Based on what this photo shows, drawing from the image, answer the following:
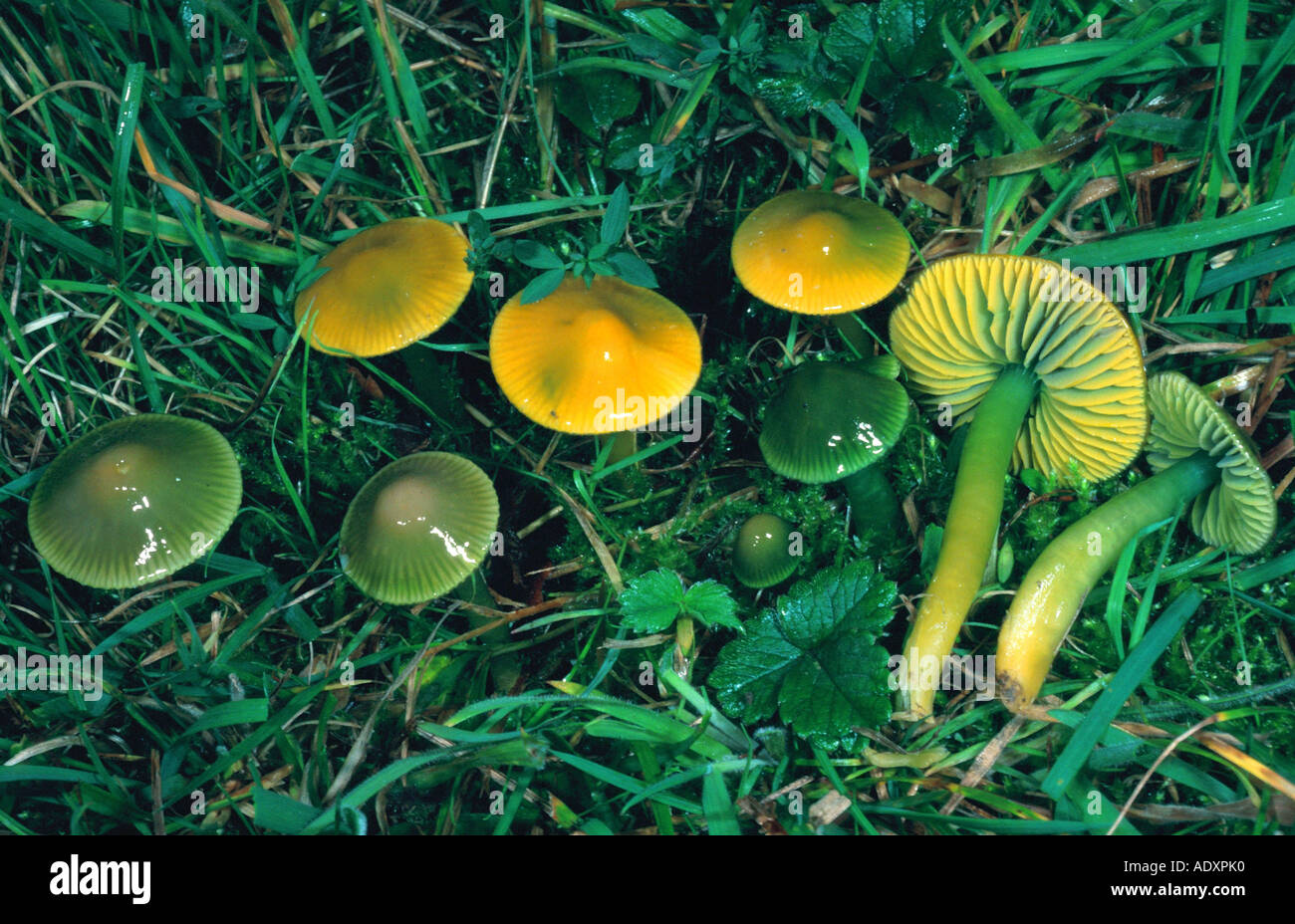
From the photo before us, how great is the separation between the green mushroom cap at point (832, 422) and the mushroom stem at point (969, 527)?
306 millimetres

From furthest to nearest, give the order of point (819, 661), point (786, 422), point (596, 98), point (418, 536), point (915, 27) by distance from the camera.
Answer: point (596, 98)
point (915, 27)
point (786, 422)
point (819, 661)
point (418, 536)

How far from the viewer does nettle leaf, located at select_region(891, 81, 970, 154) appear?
8.33 ft

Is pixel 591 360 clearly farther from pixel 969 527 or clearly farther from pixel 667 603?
pixel 969 527

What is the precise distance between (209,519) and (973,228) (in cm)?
244

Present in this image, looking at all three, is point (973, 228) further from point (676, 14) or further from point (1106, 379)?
point (676, 14)

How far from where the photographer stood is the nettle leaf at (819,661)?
2113 mm

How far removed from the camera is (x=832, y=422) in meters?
2.29

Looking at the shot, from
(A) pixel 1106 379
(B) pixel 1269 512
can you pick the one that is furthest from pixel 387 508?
(B) pixel 1269 512

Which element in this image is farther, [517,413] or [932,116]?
[517,413]

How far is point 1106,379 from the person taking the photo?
89.7 inches

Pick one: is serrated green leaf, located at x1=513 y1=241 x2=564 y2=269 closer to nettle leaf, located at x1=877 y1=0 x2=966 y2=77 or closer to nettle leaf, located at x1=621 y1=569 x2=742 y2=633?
nettle leaf, located at x1=621 y1=569 x2=742 y2=633

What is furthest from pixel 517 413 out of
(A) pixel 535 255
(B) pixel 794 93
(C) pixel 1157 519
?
(C) pixel 1157 519

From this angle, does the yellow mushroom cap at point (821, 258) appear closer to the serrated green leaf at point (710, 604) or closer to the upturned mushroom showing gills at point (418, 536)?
the serrated green leaf at point (710, 604)

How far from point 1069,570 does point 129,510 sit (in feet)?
8.35
